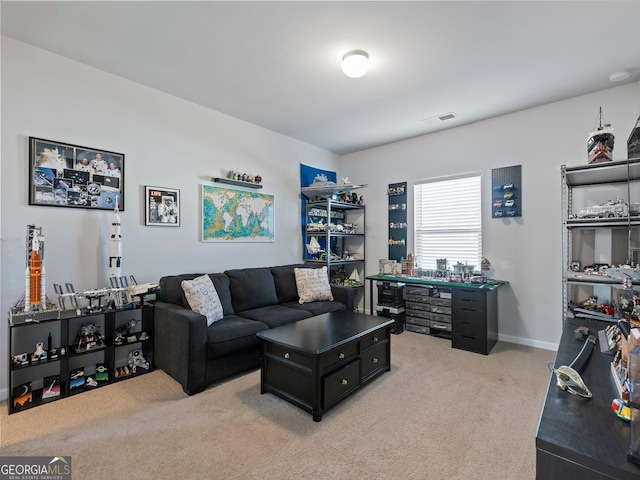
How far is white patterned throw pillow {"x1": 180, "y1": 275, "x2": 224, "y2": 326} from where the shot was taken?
272 cm

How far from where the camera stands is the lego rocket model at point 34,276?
2242 mm

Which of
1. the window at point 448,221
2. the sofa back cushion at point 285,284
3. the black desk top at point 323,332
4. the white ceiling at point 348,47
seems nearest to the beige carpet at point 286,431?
the black desk top at point 323,332

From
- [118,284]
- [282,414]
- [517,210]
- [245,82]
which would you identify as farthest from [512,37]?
[118,284]

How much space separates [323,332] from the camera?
2.43 m

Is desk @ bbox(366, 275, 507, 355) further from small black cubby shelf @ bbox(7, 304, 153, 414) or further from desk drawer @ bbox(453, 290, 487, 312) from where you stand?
small black cubby shelf @ bbox(7, 304, 153, 414)

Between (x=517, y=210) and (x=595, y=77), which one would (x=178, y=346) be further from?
(x=595, y=77)

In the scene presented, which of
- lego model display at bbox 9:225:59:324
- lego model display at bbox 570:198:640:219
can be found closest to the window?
lego model display at bbox 570:198:640:219

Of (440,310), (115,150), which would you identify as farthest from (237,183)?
(440,310)

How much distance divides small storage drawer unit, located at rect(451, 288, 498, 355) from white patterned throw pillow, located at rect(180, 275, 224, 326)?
8.57ft

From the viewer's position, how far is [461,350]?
11.2 feet

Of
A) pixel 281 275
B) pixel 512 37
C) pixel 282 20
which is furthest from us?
pixel 281 275

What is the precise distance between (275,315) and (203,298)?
76cm

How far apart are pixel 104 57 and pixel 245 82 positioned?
1.17m

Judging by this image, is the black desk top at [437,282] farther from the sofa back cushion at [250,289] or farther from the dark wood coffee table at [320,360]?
the sofa back cushion at [250,289]
